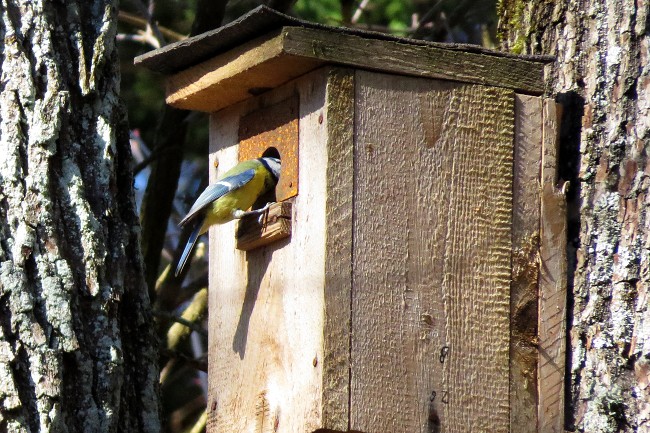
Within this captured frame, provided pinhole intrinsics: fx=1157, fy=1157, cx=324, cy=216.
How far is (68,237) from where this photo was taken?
3.49 meters

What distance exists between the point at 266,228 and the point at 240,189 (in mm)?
314

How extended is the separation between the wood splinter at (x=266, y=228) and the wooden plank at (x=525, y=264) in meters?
0.64

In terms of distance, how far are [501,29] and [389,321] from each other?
127cm

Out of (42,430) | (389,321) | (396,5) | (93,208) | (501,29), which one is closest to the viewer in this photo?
(389,321)

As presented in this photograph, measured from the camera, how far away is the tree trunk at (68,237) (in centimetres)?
332

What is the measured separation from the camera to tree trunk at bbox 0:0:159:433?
10.9 ft

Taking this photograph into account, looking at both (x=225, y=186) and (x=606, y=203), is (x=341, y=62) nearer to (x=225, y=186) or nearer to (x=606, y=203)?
(x=225, y=186)

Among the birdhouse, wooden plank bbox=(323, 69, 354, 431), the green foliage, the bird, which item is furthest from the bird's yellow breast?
the green foliage

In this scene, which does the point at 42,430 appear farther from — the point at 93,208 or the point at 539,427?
the point at 539,427

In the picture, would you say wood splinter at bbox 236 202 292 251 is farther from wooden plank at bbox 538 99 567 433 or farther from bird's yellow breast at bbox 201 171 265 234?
wooden plank at bbox 538 99 567 433

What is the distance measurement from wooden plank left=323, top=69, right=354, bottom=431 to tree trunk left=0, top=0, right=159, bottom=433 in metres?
0.82

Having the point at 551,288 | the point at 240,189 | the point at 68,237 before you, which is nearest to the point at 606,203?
the point at 551,288

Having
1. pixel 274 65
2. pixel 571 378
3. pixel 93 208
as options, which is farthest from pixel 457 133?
pixel 93 208

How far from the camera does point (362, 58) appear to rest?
10.1 feet
